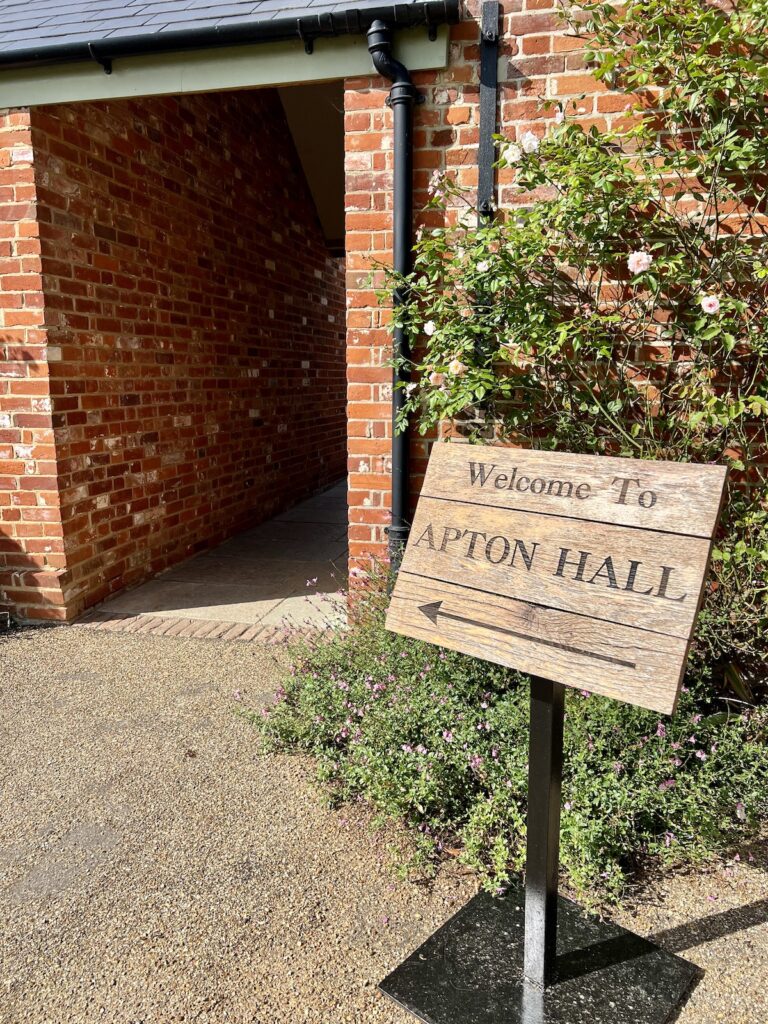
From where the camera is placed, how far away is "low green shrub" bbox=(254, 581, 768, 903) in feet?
7.14

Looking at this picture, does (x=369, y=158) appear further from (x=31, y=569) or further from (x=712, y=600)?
(x=31, y=569)

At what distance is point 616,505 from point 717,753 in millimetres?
1220

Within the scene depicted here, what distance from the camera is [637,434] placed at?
3.07 meters

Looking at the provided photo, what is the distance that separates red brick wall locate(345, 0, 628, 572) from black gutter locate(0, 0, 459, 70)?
0.60 feet

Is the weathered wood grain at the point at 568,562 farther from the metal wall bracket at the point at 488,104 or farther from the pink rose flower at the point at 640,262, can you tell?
the metal wall bracket at the point at 488,104

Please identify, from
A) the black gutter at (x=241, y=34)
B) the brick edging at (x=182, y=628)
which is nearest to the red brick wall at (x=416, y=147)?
the black gutter at (x=241, y=34)

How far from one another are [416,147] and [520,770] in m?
2.72

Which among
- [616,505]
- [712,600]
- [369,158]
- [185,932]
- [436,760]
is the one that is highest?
[369,158]

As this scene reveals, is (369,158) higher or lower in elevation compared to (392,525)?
higher

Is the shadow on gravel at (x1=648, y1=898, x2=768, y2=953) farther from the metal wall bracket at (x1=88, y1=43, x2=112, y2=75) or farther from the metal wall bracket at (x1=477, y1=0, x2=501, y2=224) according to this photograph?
the metal wall bracket at (x1=88, y1=43, x2=112, y2=75)

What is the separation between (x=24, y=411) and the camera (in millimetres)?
3990

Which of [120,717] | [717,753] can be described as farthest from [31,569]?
[717,753]

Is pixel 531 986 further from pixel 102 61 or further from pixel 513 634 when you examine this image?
pixel 102 61

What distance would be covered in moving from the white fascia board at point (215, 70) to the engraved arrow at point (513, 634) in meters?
2.65
